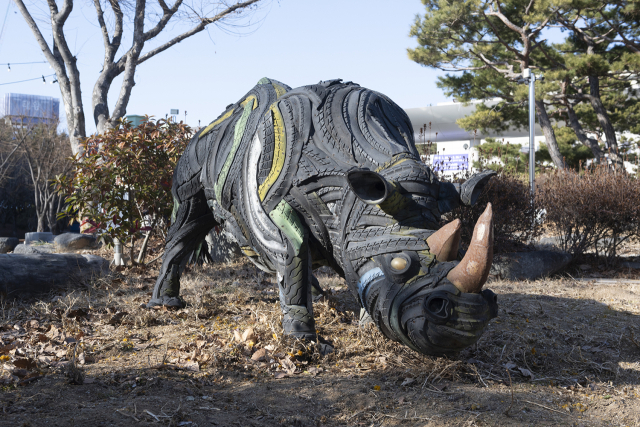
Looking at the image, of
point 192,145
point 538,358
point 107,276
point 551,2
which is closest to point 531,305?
point 538,358

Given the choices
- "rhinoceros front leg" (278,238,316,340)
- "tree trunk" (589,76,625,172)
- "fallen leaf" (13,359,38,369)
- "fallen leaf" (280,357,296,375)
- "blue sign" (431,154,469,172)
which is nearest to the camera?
"fallen leaf" (13,359,38,369)

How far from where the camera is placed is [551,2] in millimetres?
13977

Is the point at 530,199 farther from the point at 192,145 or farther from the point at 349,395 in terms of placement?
the point at 349,395

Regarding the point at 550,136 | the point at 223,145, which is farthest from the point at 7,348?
the point at 550,136

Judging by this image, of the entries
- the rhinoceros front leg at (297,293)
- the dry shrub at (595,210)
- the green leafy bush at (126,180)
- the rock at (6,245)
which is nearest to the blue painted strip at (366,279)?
the rhinoceros front leg at (297,293)

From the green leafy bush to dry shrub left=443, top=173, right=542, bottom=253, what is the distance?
4274mm

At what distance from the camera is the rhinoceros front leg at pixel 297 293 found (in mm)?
3611

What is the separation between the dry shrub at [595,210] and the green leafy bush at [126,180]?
611 centimetres

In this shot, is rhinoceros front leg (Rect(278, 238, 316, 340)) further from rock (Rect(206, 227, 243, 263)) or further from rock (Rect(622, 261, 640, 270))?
rock (Rect(622, 261, 640, 270))

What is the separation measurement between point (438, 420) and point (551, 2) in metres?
14.0

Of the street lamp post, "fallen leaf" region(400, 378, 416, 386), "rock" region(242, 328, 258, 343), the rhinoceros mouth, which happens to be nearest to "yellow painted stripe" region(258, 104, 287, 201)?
"rock" region(242, 328, 258, 343)

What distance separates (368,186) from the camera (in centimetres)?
286

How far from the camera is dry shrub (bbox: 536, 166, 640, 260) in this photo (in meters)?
8.66

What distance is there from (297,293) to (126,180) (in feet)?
17.3
